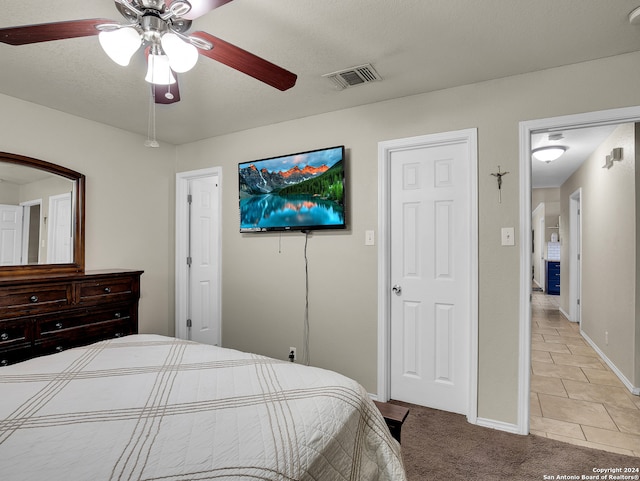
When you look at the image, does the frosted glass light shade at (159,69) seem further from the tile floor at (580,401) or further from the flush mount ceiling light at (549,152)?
the flush mount ceiling light at (549,152)

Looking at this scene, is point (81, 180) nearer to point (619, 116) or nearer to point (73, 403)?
point (73, 403)

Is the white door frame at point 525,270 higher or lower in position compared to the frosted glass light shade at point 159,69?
lower

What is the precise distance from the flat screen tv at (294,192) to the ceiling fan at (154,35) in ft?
4.88

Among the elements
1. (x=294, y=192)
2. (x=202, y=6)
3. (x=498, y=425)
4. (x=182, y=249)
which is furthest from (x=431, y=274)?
(x=182, y=249)

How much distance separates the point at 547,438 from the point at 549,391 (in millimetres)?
920

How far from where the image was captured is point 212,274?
13.3 ft

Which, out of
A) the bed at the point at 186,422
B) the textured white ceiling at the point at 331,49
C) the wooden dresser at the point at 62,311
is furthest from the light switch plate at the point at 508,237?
the wooden dresser at the point at 62,311

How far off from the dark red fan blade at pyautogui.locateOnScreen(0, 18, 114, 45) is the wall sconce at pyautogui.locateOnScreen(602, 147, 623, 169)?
4.27m

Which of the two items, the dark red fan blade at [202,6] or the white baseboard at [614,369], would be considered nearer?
the dark red fan blade at [202,6]

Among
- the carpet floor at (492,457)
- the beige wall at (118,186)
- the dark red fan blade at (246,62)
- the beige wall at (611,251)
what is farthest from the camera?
the beige wall at (611,251)

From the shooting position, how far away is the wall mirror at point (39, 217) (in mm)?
2738

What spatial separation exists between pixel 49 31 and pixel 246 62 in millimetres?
722

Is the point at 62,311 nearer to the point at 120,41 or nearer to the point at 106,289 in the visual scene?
the point at 106,289

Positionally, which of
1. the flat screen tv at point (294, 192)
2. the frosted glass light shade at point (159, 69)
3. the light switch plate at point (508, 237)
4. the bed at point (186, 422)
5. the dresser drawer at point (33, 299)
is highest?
the frosted glass light shade at point (159, 69)
